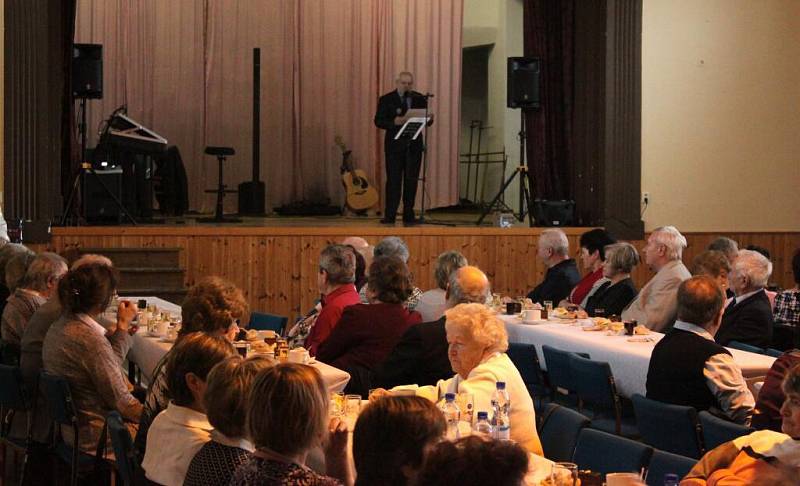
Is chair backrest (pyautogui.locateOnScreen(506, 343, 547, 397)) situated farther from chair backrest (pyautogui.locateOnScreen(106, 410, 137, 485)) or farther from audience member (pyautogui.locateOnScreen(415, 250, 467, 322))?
chair backrest (pyautogui.locateOnScreen(106, 410, 137, 485))

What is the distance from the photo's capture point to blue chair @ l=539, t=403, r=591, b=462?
13.0 feet

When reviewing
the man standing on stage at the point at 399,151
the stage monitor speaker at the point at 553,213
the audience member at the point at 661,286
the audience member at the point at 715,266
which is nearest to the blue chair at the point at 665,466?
the audience member at the point at 715,266

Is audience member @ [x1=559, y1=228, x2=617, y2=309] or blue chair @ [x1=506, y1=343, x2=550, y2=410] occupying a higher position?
audience member @ [x1=559, y1=228, x2=617, y2=309]

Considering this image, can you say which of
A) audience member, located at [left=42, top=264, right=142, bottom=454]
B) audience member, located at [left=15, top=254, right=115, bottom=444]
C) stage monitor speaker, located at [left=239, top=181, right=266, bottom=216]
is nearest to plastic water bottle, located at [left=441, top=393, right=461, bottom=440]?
audience member, located at [left=42, top=264, right=142, bottom=454]

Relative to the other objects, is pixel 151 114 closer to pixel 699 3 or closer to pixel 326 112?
pixel 326 112

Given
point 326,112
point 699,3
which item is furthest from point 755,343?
point 326,112

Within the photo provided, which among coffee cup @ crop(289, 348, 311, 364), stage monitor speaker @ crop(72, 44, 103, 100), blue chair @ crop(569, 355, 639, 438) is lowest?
blue chair @ crop(569, 355, 639, 438)

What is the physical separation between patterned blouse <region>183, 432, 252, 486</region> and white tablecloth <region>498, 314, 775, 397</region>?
3131 millimetres

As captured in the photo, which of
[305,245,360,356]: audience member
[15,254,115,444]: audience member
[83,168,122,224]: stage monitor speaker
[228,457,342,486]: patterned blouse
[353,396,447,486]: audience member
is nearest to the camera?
[353,396,447,486]: audience member

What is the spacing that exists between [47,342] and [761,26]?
32.5 ft

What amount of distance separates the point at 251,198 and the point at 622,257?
759cm

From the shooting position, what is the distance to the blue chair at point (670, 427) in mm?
4367

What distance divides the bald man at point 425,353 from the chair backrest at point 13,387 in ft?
5.25

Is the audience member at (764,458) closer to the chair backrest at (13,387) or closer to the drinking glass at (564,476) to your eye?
the drinking glass at (564,476)
